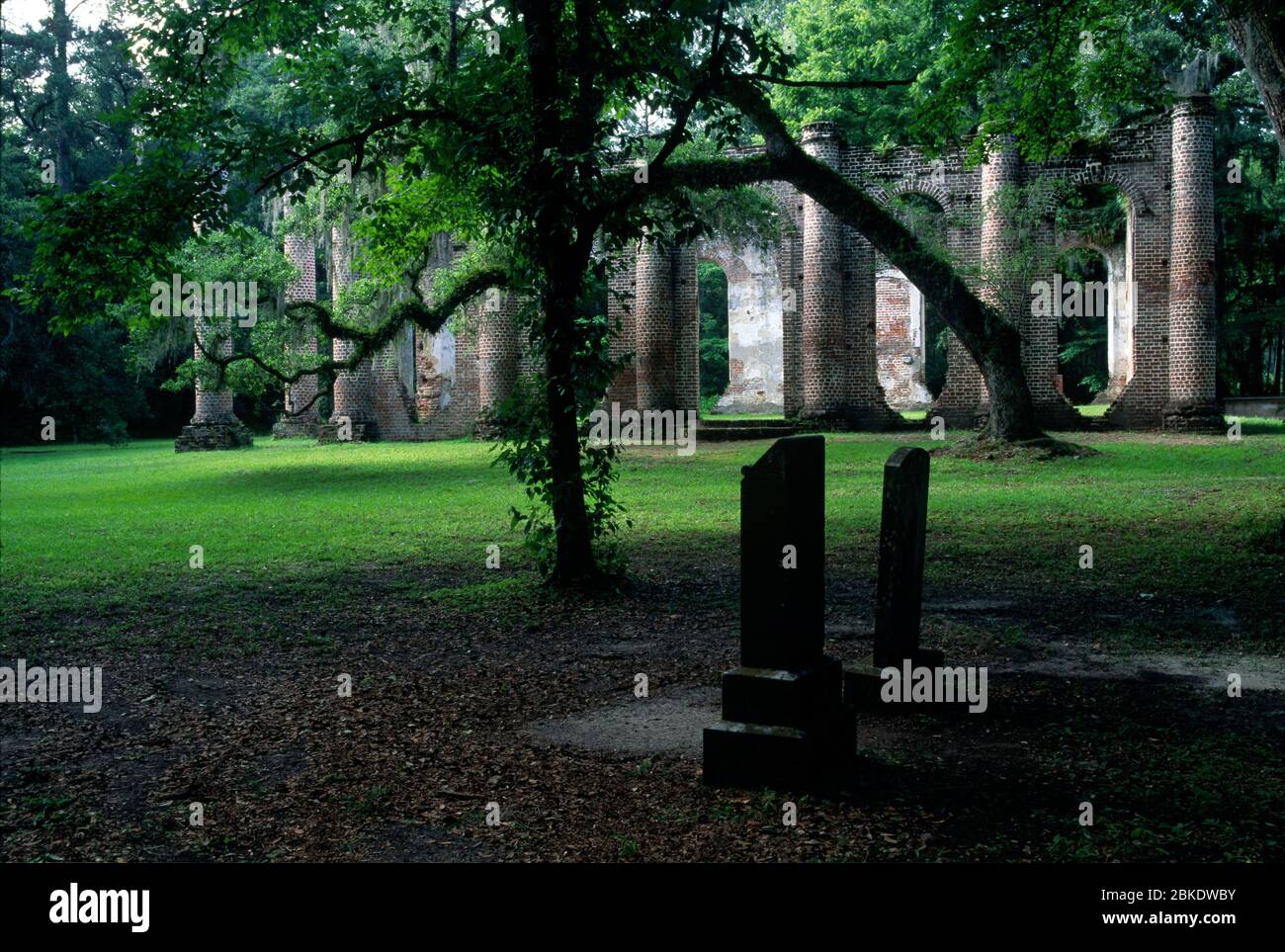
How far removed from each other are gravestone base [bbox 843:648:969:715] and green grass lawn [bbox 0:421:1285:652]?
2.09 meters

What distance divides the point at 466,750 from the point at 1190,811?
297 cm

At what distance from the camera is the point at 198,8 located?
11961 mm

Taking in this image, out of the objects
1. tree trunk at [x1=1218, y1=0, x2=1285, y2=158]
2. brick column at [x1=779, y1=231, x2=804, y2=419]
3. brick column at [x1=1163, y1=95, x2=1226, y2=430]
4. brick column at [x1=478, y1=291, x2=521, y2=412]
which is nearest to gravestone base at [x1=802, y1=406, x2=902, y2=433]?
brick column at [x1=779, y1=231, x2=804, y2=419]

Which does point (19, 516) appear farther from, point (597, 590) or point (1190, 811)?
point (1190, 811)

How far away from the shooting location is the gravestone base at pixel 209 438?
31344mm

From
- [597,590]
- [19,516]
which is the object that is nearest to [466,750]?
[597,590]

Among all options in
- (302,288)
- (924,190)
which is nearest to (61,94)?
(302,288)

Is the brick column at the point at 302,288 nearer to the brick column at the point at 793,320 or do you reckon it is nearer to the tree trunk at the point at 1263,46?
the brick column at the point at 793,320

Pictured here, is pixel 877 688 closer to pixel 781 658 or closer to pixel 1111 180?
pixel 781 658

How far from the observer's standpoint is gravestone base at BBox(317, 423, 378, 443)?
31844mm

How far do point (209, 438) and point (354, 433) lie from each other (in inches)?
151

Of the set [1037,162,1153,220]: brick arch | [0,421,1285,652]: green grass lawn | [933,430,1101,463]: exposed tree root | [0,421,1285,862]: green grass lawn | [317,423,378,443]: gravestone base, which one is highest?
[1037,162,1153,220]: brick arch

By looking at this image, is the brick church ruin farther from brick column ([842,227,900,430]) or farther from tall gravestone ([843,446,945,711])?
tall gravestone ([843,446,945,711])

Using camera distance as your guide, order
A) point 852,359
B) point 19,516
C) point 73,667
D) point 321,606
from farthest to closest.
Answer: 1. point 852,359
2. point 19,516
3. point 321,606
4. point 73,667
